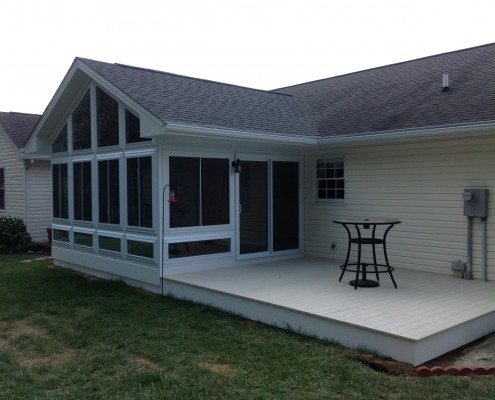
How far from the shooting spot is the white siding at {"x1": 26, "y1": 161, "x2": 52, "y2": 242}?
1342 cm

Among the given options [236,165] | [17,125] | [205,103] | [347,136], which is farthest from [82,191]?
[17,125]

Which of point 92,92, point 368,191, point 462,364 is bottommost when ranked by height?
point 462,364

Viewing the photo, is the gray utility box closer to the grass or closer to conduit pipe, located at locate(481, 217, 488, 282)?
conduit pipe, located at locate(481, 217, 488, 282)

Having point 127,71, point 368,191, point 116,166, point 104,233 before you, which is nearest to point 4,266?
point 104,233

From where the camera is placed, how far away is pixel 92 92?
8.73 metres

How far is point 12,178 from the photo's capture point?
14.0 m

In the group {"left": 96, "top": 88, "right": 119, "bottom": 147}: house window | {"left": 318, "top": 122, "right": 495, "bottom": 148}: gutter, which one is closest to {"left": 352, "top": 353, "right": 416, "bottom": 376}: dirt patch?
{"left": 318, "top": 122, "right": 495, "bottom": 148}: gutter

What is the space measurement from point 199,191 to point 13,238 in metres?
7.30

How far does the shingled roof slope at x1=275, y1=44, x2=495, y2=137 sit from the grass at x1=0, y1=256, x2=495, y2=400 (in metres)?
4.08

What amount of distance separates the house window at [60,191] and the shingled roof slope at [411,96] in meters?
5.09

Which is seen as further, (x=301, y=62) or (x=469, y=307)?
(x=301, y=62)

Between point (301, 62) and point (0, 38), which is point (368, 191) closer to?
point (0, 38)

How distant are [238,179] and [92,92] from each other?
3077 mm

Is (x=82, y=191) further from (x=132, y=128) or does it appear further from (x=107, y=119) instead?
(x=132, y=128)
